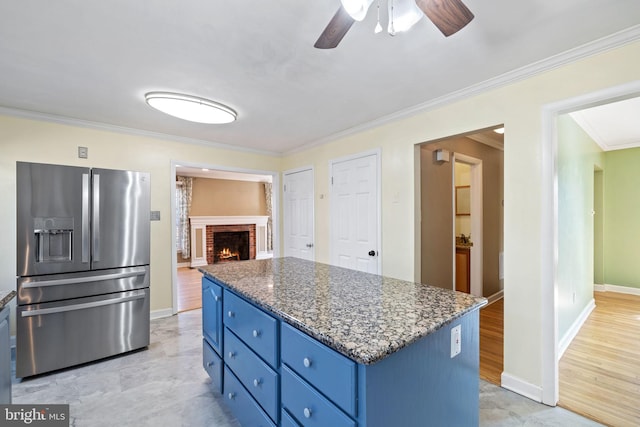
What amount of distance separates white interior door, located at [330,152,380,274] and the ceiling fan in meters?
1.97

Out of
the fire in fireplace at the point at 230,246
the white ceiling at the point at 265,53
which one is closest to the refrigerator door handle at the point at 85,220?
the white ceiling at the point at 265,53

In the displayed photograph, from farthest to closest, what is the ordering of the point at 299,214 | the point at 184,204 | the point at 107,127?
the point at 184,204 → the point at 299,214 → the point at 107,127

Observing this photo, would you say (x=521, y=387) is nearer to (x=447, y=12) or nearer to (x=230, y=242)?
(x=447, y=12)

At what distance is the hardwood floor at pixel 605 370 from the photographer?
74.4 inches

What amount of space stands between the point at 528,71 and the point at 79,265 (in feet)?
12.7

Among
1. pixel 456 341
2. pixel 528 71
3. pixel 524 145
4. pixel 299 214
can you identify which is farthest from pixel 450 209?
pixel 456 341

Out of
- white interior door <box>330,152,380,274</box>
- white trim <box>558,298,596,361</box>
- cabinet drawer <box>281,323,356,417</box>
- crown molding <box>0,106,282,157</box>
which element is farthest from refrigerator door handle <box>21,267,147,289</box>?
white trim <box>558,298,596,361</box>

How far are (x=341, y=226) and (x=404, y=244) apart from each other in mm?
984

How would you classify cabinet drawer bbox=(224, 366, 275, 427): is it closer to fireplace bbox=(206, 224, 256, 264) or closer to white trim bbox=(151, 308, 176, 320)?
white trim bbox=(151, 308, 176, 320)

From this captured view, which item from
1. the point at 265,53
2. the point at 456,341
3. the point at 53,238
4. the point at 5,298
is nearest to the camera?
the point at 456,341

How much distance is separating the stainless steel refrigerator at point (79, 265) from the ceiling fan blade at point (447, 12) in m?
2.72

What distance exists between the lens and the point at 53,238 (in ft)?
7.63

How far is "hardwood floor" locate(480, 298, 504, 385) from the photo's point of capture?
236 centimetres

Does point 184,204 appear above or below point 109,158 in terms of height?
below
